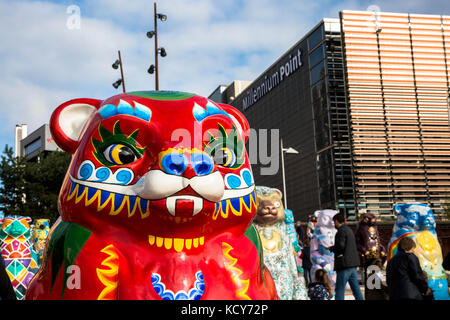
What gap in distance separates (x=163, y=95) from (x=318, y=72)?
42728 millimetres

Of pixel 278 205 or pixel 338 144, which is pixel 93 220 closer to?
pixel 278 205

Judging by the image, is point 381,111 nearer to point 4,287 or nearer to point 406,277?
point 406,277

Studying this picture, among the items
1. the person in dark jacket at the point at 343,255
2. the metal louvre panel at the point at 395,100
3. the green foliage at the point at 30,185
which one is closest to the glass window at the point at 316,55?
the metal louvre panel at the point at 395,100

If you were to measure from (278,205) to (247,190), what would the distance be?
4.22 meters

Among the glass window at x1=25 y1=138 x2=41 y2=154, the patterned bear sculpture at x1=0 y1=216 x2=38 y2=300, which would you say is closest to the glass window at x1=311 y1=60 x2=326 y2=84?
the glass window at x1=25 y1=138 x2=41 y2=154

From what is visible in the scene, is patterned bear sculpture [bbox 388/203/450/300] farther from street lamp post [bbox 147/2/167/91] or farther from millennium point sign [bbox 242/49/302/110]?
millennium point sign [bbox 242/49/302/110]

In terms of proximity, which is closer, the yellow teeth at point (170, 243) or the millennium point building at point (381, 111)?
the yellow teeth at point (170, 243)

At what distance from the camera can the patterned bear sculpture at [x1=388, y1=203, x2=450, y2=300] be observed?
916cm

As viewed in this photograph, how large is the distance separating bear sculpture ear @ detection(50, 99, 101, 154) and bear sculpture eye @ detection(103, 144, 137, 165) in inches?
17.4

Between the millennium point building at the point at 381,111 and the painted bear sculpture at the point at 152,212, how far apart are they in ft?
124

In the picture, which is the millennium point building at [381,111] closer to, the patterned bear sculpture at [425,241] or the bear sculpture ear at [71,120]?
the patterned bear sculpture at [425,241]

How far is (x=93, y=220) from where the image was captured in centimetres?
371

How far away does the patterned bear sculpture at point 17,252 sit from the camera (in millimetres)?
9453
